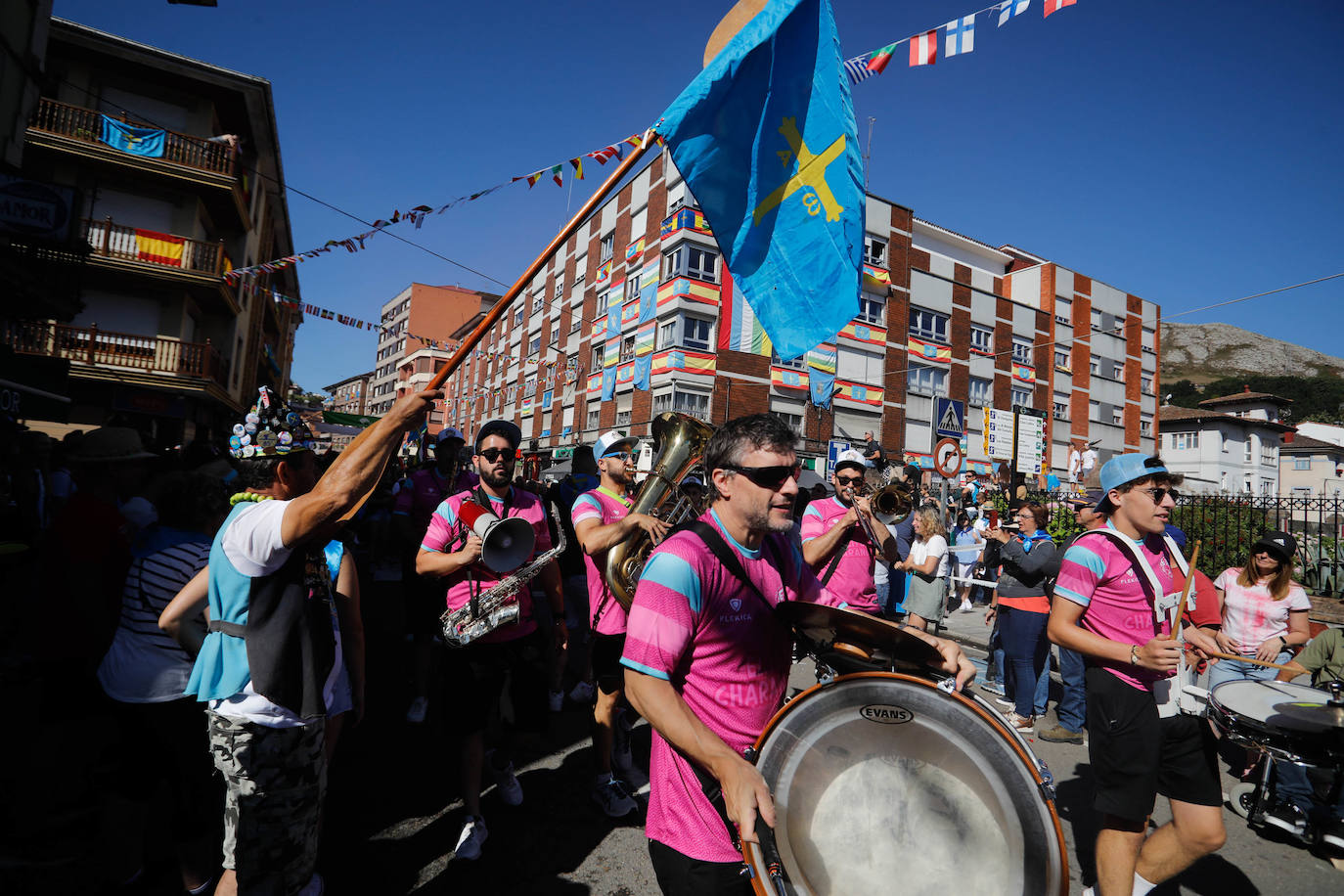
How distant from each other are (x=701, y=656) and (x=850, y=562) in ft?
8.89

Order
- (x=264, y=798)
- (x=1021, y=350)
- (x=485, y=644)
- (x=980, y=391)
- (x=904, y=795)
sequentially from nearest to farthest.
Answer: (x=904, y=795) → (x=264, y=798) → (x=485, y=644) → (x=980, y=391) → (x=1021, y=350)

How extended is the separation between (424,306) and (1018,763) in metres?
78.0

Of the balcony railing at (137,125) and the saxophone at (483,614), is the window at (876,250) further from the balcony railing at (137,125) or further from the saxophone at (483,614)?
the saxophone at (483,614)

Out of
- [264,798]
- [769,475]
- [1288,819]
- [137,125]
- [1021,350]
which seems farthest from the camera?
[1021,350]

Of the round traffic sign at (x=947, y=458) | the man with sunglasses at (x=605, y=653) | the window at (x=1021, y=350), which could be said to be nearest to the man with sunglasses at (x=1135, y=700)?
the man with sunglasses at (x=605, y=653)

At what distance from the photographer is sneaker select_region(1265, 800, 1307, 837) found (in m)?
4.16

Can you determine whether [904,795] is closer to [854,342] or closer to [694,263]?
[694,263]

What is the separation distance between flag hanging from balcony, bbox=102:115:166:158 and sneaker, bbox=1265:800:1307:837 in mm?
27063

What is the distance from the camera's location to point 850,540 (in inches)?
171

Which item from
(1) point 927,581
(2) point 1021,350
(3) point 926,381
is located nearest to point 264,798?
(1) point 927,581

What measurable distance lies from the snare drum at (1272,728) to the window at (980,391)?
36589 millimetres

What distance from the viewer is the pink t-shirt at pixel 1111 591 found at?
306 centimetres

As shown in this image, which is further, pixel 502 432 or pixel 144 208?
pixel 144 208

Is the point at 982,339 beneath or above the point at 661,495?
above
